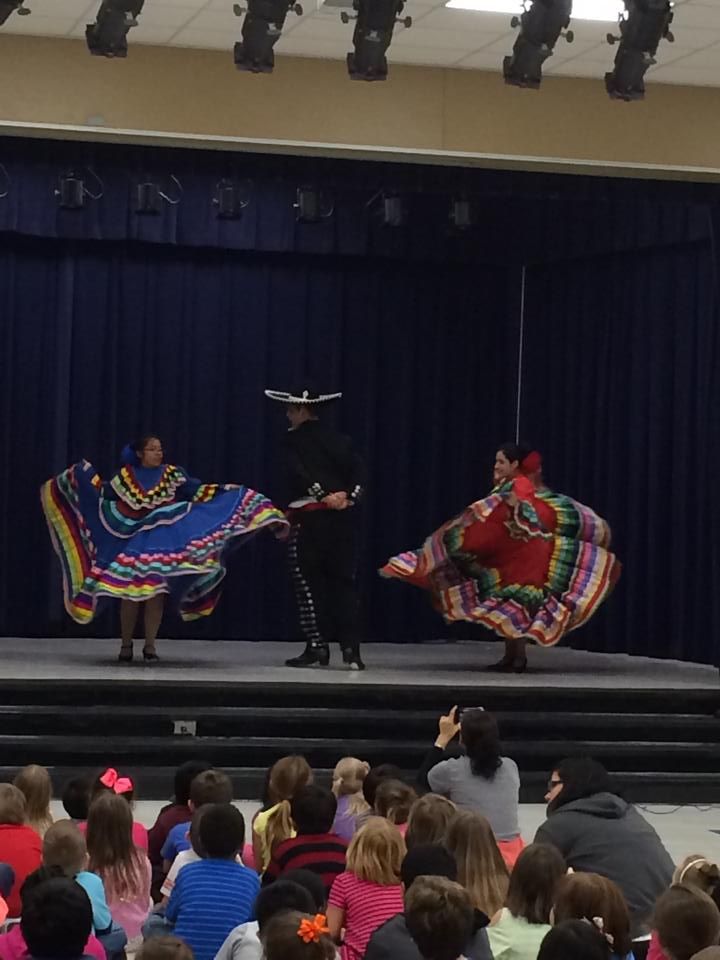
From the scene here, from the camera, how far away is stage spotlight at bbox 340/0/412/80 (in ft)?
21.6

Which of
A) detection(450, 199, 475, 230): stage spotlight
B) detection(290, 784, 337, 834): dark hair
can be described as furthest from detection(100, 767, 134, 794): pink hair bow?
detection(450, 199, 475, 230): stage spotlight

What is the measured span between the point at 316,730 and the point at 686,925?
16.2ft

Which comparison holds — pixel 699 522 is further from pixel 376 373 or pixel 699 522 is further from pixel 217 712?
pixel 217 712

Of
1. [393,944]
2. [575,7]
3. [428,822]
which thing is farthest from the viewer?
[575,7]

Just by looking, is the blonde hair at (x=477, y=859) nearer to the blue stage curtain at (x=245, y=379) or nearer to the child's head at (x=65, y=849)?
the child's head at (x=65, y=849)

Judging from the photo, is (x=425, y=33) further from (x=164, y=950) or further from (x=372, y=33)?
(x=164, y=950)

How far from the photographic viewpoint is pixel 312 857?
4.13 metres

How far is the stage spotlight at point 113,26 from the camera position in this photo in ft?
21.5

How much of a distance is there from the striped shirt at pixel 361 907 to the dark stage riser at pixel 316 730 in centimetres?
361

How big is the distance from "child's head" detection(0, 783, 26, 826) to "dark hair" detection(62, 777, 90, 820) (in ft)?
0.96

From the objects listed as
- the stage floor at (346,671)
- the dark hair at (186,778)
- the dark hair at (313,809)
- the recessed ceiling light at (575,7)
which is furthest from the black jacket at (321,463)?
the dark hair at (313,809)

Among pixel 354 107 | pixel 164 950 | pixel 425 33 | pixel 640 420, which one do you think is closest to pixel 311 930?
pixel 164 950

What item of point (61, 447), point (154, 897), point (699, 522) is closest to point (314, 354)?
point (61, 447)

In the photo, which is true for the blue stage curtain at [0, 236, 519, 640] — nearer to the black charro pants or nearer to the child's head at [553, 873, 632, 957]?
the black charro pants
